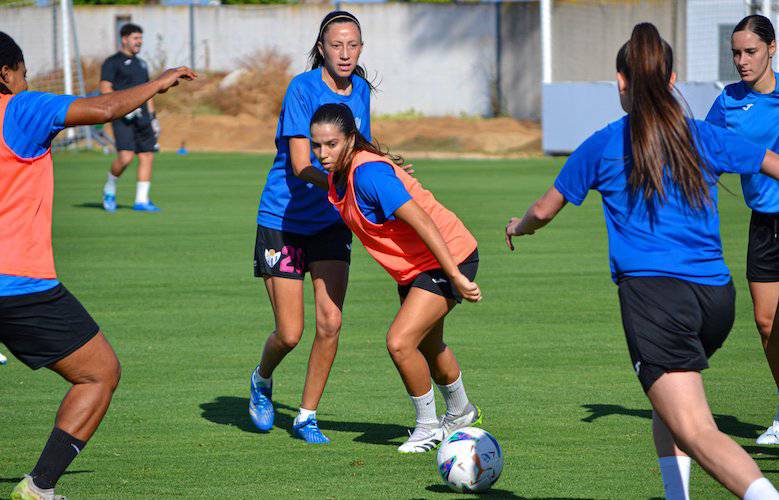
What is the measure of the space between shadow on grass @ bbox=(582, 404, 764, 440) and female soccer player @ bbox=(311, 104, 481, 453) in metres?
1.28

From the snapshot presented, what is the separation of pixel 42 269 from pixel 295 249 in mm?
1979

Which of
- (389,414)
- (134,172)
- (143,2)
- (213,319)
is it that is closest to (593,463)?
(389,414)

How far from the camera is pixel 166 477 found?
5.87 m

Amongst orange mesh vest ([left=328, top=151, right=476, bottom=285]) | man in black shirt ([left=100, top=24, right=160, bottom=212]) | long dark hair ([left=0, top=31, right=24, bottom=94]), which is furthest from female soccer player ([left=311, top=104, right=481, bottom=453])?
man in black shirt ([left=100, top=24, right=160, bottom=212])

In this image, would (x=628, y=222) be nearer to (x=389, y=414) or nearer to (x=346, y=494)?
(x=346, y=494)

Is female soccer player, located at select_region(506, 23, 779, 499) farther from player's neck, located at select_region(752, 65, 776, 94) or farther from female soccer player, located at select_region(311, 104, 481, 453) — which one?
player's neck, located at select_region(752, 65, 776, 94)

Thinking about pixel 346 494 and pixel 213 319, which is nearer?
pixel 346 494

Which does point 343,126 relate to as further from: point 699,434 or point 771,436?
point 771,436

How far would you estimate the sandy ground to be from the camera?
32.2m

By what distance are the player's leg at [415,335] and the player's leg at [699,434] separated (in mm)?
1891

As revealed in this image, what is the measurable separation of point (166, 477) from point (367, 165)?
73.0 inches

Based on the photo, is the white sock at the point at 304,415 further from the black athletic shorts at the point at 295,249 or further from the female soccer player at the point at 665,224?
the female soccer player at the point at 665,224

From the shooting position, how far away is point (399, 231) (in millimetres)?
6055

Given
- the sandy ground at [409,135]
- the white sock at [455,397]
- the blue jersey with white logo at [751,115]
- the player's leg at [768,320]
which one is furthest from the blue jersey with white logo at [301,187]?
the sandy ground at [409,135]
